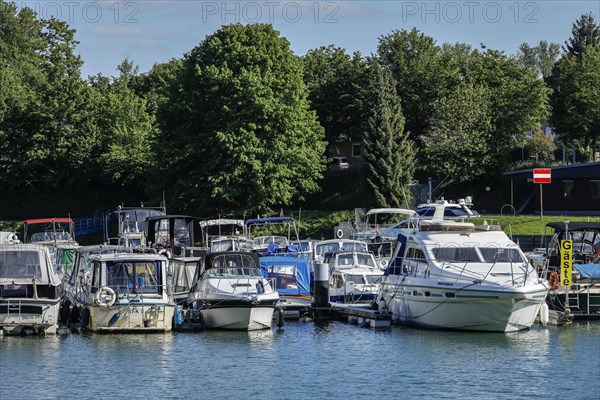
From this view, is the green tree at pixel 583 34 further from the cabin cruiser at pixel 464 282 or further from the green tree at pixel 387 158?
the cabin cruiser at pixel 464 282

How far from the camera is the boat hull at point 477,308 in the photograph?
4184cm

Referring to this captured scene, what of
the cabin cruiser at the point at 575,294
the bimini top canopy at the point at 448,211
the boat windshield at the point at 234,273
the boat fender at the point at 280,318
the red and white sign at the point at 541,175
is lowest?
the boat fender at the point at 280,318

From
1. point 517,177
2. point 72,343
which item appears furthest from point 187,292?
point 517,177

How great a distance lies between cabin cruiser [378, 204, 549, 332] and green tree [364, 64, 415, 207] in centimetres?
3748

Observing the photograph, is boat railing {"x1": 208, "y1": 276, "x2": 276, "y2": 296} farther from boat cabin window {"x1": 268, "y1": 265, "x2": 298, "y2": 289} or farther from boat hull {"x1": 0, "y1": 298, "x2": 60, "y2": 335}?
boat hull {"x1": 0, "y1": 298, "x2": 60, "y2": 335}

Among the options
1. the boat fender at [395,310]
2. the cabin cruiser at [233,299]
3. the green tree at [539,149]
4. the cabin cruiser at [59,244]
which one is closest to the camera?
the cabin cruiser at [233,299]

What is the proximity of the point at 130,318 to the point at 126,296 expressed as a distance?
80cm

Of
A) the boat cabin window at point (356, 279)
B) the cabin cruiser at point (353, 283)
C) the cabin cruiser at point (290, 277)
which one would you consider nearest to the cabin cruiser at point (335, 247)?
the cabin cruiser at point (353, 283)

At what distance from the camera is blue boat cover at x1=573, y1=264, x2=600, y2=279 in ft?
149

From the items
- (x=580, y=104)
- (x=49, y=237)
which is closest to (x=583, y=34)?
(x=580, y=104)

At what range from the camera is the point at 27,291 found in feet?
140

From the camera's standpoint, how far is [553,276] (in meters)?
45.8

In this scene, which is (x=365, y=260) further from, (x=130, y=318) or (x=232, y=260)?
(x=130, y=318)

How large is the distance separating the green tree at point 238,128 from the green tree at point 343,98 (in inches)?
353
